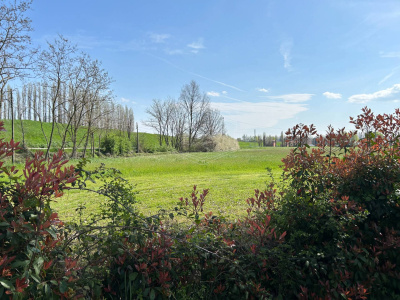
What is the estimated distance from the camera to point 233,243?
7.23ft

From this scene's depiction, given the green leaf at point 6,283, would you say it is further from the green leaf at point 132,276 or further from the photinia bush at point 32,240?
the green leaf at point 132,276

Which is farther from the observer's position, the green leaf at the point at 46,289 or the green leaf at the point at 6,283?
the green leaf at the point at 46,289

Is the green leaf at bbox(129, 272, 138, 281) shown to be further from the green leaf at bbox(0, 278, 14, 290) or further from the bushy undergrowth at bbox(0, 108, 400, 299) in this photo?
the green leaf at bbox(0, 278, 14, 290)

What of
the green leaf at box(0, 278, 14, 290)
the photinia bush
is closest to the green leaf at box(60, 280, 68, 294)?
the photinia bush

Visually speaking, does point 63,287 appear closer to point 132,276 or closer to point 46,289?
point 46,289

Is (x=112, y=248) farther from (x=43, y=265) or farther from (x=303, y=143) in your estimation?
(x=303, y=143)

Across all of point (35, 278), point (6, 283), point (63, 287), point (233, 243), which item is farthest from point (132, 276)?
point (233, 243)

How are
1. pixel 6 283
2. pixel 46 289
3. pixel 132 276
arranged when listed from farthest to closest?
1. pixel 132 276
2. pixel 46 289
3. pixel 6 283

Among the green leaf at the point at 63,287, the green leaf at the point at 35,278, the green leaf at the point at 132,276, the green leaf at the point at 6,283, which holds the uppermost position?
the green leaf at the point at 6,283

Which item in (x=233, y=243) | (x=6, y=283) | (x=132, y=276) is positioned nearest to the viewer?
(x=6, y=283)

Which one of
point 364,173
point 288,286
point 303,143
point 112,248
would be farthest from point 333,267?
point 112,248

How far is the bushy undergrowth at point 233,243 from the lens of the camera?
1.47m

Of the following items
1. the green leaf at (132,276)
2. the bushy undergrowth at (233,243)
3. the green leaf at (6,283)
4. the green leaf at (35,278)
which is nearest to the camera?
the green leaf at (6,283)

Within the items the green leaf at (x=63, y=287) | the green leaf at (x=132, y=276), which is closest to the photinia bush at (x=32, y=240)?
the green leaf at (x=63, y=287)
